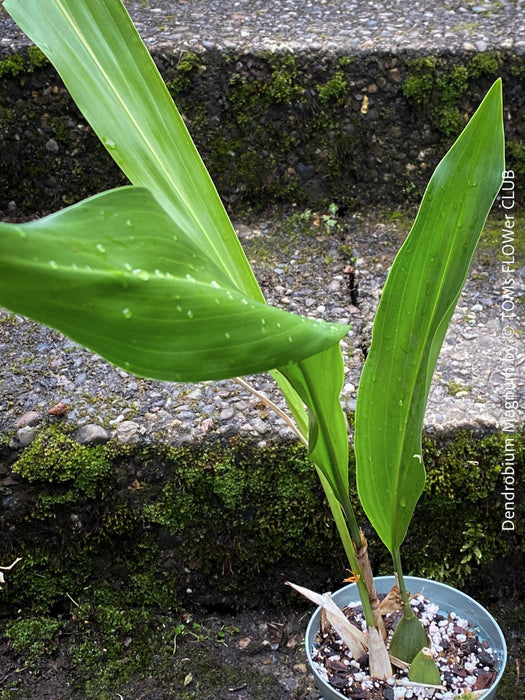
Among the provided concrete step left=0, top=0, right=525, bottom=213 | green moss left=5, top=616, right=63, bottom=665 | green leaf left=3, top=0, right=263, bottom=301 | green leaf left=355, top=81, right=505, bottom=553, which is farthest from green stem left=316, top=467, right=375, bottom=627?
concrete step left=0, top=0, right=525, bottom=213

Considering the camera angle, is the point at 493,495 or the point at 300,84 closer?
the point at 493,495

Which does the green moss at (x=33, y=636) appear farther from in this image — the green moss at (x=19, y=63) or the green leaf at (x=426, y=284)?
the green moss at (x=19, y=63)

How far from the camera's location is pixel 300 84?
1.32 meters

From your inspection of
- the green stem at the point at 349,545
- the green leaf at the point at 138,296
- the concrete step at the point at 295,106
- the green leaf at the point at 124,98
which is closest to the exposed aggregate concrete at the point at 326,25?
the concrete step at the point at 295,106

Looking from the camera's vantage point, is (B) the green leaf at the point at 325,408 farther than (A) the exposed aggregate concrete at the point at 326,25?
No

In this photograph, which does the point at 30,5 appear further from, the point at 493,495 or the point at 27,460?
the point at 493,495

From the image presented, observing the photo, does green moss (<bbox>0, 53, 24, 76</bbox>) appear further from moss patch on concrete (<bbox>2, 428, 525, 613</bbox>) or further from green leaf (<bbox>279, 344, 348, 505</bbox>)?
green leaf (<bbox>279, 344, 348, 505</bbox>)

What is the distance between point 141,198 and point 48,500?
2.44ft

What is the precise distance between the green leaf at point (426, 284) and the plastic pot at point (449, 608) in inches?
10.7

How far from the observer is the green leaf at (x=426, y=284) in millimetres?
574

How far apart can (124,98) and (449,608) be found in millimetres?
686

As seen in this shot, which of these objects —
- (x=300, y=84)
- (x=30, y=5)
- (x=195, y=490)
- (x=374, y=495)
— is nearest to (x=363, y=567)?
(x=374, y=495)

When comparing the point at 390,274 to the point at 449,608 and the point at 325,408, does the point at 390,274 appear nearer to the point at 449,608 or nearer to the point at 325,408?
the point at 325,408

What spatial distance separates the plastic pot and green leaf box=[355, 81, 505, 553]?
0.27 m
